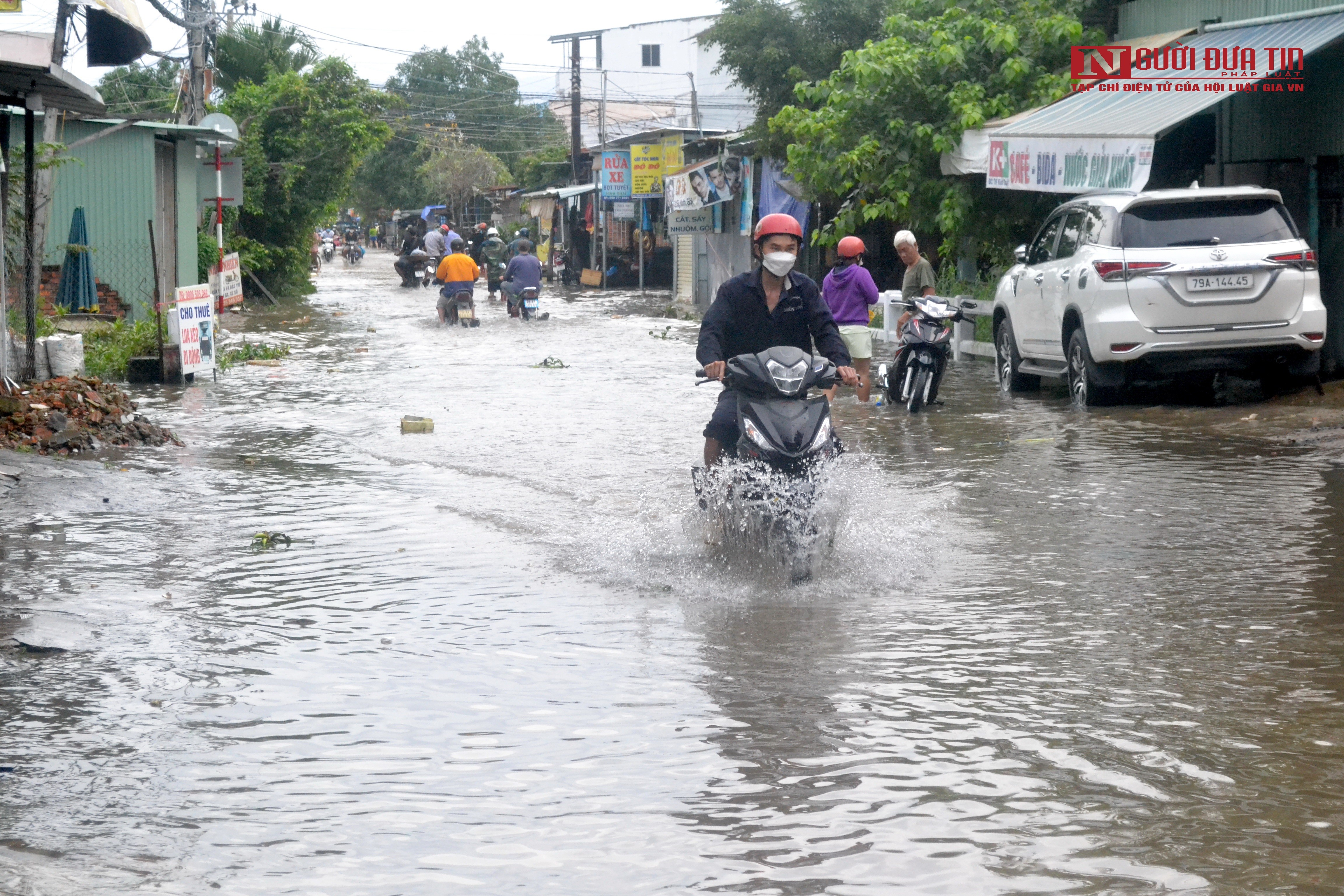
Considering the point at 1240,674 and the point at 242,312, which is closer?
the point at 1240,674

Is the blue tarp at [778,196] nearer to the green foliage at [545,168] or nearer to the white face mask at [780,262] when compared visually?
the white face mask at [780,262]

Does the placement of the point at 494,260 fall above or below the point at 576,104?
below

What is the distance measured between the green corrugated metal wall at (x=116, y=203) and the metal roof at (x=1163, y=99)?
13591mm

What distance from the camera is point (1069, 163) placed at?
50.6ft

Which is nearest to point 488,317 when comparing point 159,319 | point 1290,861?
point 159,319

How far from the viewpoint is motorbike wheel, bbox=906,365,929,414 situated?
14070mm

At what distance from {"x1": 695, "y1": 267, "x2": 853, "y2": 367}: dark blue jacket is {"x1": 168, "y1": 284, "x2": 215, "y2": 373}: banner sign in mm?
10478

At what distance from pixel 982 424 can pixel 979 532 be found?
4986 millimetres

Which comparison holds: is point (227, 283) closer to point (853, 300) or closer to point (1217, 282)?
point (853, 300)

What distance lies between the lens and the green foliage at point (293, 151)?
34375 millimetres

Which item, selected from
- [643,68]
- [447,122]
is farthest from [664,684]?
[447,122]

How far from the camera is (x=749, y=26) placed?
33.9 m

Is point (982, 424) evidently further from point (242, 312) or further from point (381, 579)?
point (242, 312)

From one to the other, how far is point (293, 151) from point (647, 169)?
9.37m
